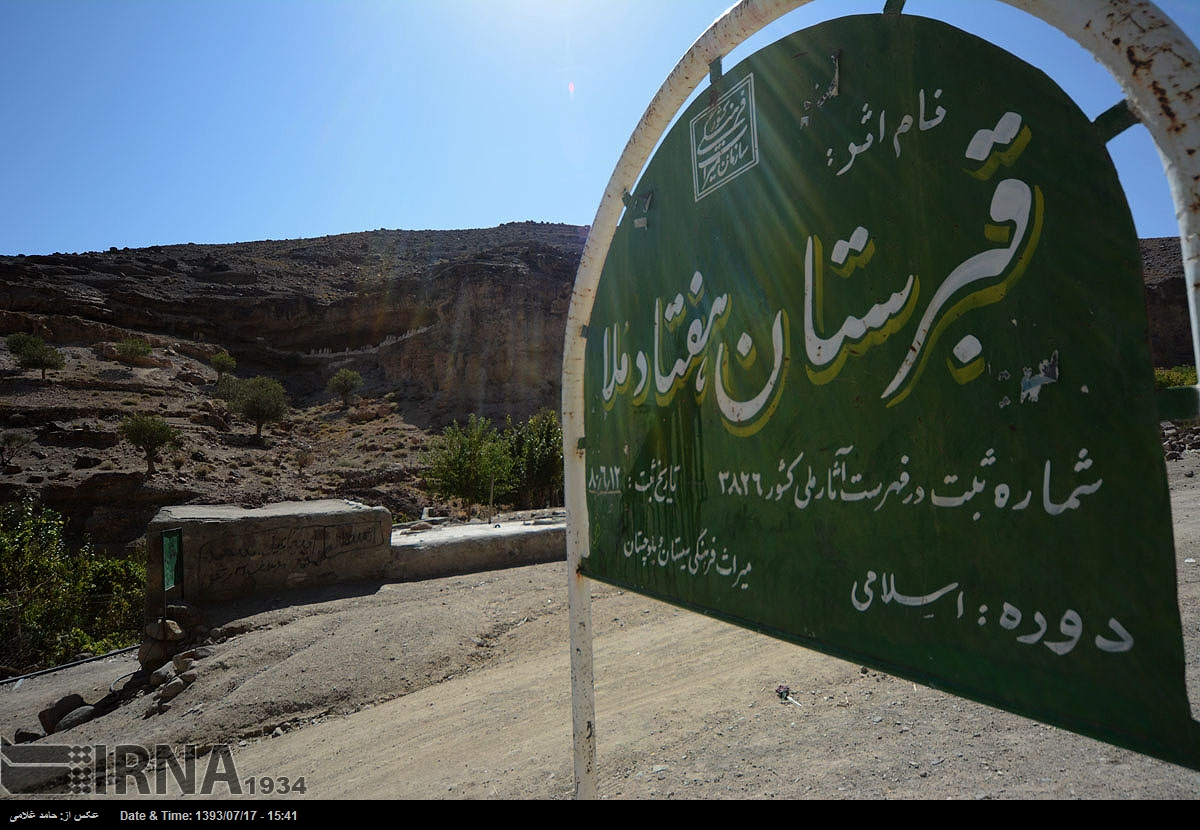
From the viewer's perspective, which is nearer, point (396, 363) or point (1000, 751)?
point (1000, 751)

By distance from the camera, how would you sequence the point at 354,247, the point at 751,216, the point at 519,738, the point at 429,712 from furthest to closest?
the point at 354,247, the point at 429,712, the point at 519,738, the point at 751,216

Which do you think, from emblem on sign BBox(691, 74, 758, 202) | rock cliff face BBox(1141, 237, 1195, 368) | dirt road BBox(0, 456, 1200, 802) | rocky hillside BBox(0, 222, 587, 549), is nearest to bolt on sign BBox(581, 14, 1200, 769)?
emblem on sign BBox(691, 74, 758, 202)

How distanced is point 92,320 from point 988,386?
55960 mm

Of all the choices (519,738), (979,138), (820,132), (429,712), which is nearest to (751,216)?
(820,132)

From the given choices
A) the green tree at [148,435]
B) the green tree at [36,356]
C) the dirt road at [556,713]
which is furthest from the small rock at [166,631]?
the green tree at [36,356]

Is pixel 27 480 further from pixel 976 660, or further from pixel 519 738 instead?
pixel 976 660

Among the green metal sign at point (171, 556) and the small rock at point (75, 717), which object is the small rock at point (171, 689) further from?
the green metal sign at point (171, 556)

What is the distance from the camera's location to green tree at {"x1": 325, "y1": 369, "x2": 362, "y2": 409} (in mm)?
44219

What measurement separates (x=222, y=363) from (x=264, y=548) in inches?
1658

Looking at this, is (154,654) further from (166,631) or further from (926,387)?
(926,387)

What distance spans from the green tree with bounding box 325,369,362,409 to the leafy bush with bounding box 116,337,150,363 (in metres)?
10.8

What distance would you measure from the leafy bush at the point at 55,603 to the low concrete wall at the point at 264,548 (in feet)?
15.7

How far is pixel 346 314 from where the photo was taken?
5247cm

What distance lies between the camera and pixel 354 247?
65.9 m
